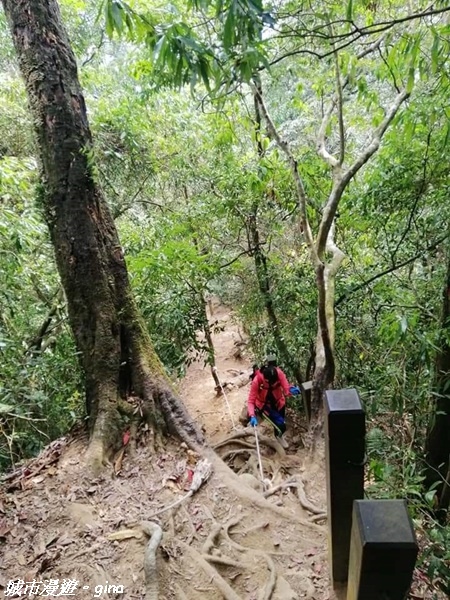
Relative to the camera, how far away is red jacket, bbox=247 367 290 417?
5324mm

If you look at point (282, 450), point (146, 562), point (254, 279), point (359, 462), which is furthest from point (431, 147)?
point (146, 562)

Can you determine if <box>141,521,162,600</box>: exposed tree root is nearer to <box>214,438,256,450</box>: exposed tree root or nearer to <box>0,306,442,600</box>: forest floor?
<box>0,306,442,600</box>: forest floor

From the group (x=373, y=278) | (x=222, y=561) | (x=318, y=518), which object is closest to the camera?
(x=222, y=561)

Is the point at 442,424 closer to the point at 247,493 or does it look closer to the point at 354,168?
the point at 247,493

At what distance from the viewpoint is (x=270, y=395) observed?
554 cm

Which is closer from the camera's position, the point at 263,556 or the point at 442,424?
the point at 263,556

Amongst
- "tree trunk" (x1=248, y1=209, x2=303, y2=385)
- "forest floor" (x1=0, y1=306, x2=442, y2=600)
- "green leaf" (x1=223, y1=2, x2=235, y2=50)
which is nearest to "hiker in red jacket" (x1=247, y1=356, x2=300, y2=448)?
"tree trunk" (x1=248, y1=209, x2=303, y2=385)

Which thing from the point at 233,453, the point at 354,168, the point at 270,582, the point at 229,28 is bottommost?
the point at 233,453

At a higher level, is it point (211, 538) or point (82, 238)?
point (82, 238)

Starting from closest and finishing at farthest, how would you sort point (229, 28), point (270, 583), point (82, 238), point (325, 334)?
point (229, 28) → point (270, 583) → point (82, 238) → point (325, 334)

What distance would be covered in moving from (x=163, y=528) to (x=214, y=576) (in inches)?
21.8

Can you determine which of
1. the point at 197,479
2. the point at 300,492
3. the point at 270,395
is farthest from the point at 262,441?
the point at 197,479

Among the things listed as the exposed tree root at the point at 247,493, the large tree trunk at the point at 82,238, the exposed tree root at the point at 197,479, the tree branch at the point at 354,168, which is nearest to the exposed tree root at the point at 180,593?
the exposed tree root at the point at 197,479

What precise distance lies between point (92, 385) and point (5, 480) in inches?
42.3
